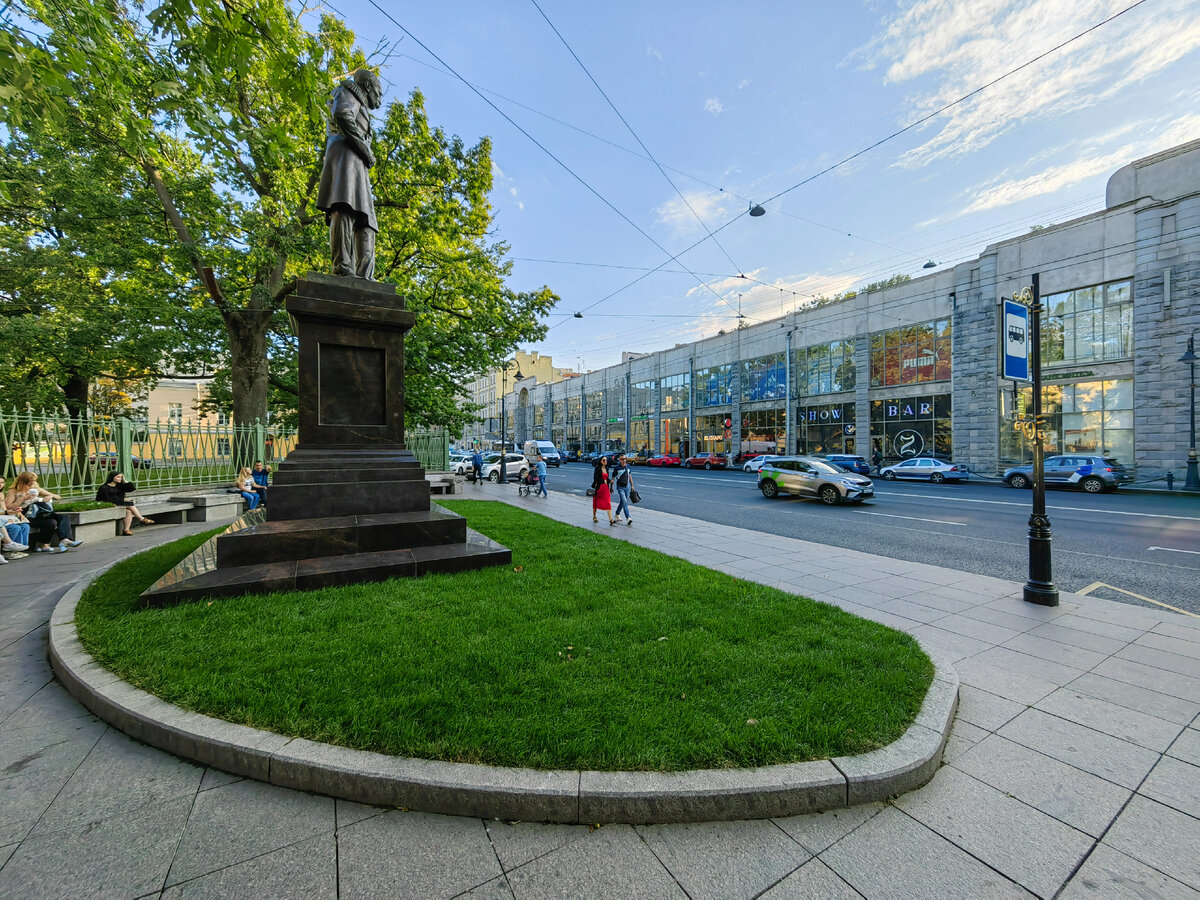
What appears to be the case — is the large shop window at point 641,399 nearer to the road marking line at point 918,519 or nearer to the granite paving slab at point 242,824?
the road marking line at point 918,519

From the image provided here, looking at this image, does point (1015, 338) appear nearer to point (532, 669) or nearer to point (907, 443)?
point (532, 669)

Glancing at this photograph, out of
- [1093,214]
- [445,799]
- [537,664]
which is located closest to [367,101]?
[537,664]

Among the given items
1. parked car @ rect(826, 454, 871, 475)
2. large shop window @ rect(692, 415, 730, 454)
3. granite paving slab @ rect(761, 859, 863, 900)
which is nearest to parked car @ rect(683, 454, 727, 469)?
large shop window @ rect(692, 415, 730, 454)

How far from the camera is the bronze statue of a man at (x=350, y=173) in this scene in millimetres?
6992

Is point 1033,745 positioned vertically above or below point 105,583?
below

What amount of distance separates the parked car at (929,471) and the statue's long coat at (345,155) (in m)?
29.9

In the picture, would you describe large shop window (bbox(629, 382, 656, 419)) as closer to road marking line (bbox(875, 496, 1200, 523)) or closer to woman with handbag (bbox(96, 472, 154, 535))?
road marking line (bbox(875, 496, 1200, 523))

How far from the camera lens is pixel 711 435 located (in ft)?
159

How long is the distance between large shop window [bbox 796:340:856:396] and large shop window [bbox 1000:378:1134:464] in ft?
33.8

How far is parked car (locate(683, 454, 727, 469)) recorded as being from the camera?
4006 centimetres

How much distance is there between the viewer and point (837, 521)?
12.7m

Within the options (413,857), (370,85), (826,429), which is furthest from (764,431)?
(413,857)

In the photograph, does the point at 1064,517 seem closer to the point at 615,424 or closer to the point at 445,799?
the point at 445,799

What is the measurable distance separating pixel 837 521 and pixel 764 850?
1189cm
